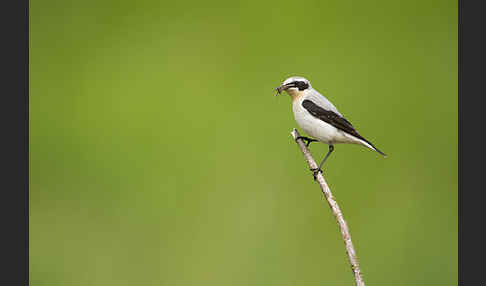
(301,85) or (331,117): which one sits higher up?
(301,85)

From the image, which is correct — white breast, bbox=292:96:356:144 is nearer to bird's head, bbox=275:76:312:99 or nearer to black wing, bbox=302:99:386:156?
black wing, bbox=302:99:386:156

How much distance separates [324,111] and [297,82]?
0.25m

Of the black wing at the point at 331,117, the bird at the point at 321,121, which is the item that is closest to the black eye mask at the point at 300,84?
the bird at the point at 321,121

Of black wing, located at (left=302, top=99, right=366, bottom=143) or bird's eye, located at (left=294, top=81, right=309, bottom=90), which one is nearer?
black wing, located at (left=302, top=99, right=366, bottom=143)

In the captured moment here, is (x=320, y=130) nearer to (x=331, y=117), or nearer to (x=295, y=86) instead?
(x=331, y=117)

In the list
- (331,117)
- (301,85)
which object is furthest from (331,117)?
(301,85)

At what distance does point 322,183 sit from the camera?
85.4 inches

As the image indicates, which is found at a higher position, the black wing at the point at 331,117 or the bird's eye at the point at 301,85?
the bird's eye at the point at 301,85

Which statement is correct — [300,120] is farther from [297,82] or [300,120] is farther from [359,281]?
[359,281]

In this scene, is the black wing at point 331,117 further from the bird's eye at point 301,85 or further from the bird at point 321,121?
the bird's eye at point 301,85

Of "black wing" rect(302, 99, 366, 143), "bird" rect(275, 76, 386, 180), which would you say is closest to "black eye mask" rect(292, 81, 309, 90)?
"bird" rect(275, 76, 386, 180)

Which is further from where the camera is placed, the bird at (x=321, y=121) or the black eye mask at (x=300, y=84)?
the black eye mask at (x=300, y=84)

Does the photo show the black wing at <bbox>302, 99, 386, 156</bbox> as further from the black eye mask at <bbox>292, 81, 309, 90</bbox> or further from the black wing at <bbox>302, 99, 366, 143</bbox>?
the black eye mask at <bbox>292, 81, 309, 90</bbox>

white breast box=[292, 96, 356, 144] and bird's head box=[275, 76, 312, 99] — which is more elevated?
bird's head box=[275, 76, 312, 99]
